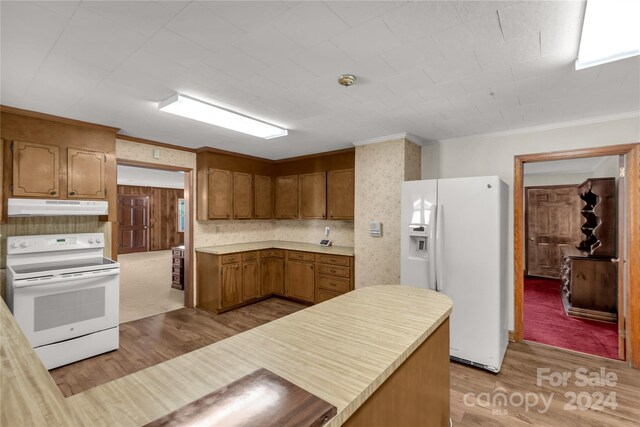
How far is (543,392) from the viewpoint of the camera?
2490mm

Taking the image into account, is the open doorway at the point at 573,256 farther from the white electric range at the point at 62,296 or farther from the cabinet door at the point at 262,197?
the white electric range at the point at 62,296

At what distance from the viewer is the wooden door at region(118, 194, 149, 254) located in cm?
980

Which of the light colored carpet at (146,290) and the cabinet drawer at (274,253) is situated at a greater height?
the cabinet drawer at (274,253)

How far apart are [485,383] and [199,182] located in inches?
171

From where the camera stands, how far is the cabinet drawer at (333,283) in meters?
4.27

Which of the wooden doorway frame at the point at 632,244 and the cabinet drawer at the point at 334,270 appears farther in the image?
the cabinet drawer at the point at 334,270

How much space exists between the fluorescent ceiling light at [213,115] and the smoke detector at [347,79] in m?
1.18

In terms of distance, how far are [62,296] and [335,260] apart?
3074 mm

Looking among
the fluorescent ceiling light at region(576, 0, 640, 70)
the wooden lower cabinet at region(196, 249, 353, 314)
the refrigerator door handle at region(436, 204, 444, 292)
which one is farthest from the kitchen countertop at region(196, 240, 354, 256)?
the fluorescent ceiling light at region(576, 0, 640, 70)

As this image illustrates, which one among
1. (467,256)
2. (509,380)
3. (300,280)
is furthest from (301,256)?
(509,380)

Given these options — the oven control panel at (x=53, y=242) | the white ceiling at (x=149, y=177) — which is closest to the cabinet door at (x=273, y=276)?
the oven control panel at (x=53, y=242)

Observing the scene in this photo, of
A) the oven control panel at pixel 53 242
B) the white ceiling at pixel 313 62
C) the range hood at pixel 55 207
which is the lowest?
the oven control panel at pixel 53 242

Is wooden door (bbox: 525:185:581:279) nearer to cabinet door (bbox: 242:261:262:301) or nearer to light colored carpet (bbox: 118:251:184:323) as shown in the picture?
cabinet door (bbox: 242:261:262:301)

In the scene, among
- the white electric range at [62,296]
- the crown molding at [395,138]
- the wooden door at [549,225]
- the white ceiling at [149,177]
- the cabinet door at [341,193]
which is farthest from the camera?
the white ceiling at [149,177]
